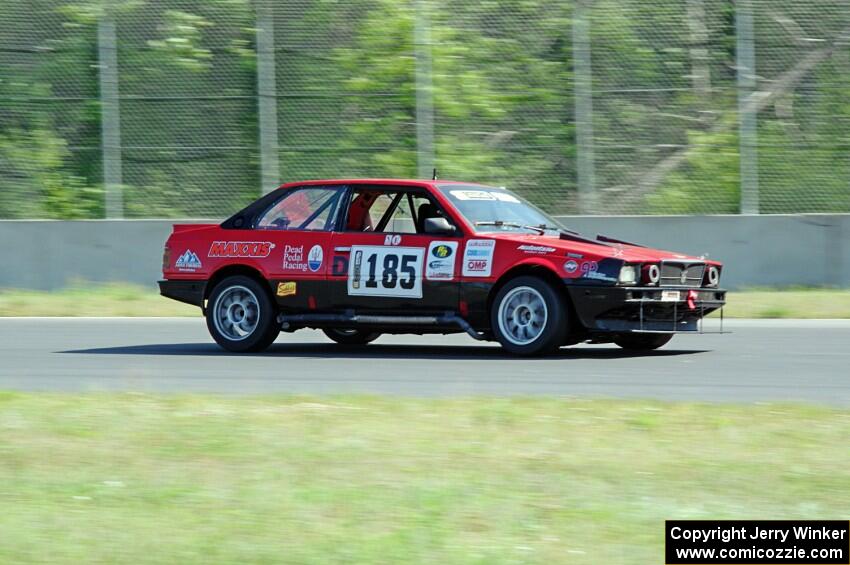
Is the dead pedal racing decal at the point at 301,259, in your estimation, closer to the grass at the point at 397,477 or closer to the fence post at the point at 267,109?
the grass at the point at 397,477

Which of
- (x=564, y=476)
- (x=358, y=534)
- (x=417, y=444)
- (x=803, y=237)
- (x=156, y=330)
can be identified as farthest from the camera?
(x=803, y=237)

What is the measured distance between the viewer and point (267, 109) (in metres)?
22.0

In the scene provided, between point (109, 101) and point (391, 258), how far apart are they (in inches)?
462

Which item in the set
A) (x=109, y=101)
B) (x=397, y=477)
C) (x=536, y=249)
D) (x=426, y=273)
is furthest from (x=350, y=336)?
(x=109, y=101)

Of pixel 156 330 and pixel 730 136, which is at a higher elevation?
pixel 730 136

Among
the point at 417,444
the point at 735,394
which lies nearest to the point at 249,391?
the point at 417,444

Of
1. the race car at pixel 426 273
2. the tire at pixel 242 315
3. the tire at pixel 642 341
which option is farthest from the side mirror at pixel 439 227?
the tire at pixel 642 341

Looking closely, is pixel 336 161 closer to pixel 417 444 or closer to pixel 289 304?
pixel 289 304

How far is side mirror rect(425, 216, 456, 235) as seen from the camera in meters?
11.9

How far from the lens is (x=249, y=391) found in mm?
9289

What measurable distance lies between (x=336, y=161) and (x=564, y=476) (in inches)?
646

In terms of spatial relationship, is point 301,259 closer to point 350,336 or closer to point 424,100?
point 350,336

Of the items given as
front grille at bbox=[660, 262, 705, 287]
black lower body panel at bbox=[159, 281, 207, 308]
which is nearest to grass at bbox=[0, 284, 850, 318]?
black lower body panel at bbox=[159, 281, 207, 308]

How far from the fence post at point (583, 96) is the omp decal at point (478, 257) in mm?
9668
